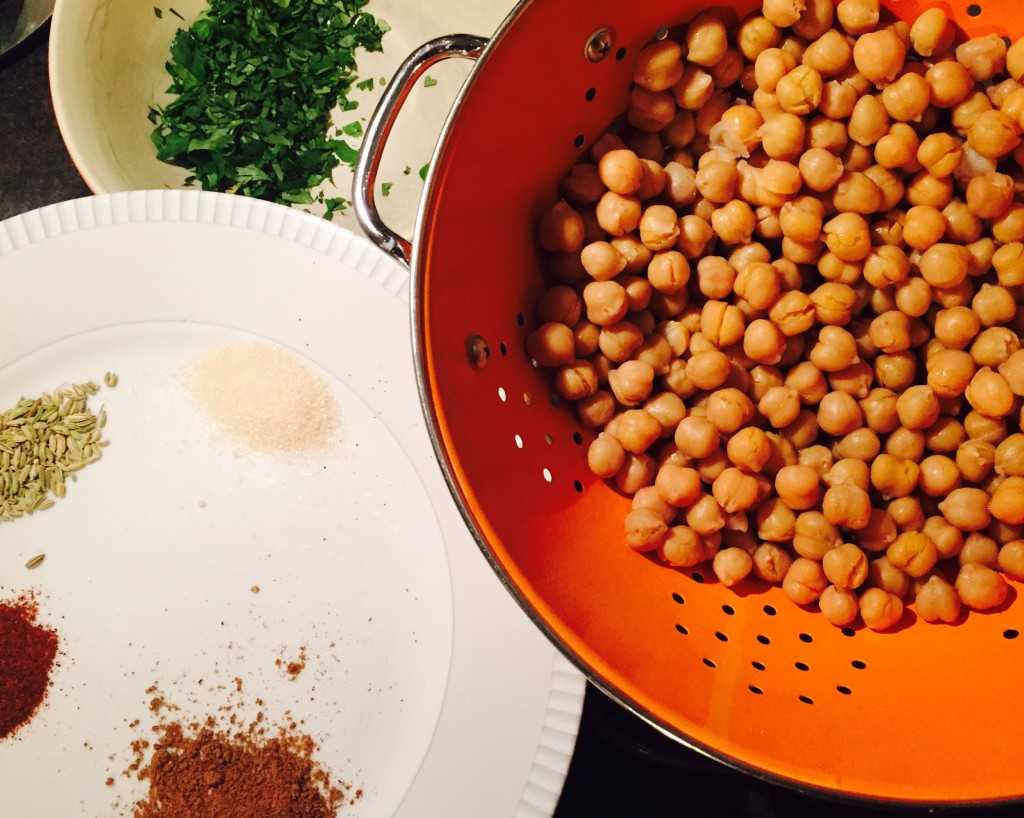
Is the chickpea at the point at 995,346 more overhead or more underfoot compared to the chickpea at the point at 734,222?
more underfoot

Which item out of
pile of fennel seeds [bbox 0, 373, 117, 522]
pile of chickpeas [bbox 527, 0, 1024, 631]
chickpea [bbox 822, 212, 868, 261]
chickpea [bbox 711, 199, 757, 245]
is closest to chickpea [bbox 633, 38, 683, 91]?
pile of chickpeas [bbox 527, 0, 1024, 631]

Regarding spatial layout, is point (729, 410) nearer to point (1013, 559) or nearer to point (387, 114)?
point (1013, 559)

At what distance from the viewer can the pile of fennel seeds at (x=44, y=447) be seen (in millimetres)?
1362

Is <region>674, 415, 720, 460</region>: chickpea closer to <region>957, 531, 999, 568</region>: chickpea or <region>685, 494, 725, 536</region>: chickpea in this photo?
<region>685, 494, 725, 536</region>: chickpea

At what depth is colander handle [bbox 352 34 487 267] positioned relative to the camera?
Result: 3.34 ft

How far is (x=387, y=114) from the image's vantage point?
102 cm

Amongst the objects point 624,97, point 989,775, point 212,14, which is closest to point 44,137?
point 212,14

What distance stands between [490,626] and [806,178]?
84 cm

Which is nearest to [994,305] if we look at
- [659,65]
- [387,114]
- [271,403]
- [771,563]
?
[771,563]

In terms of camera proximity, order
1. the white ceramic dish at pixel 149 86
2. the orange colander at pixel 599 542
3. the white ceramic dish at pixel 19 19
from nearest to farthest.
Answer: the orange colander at pixel 599 542 → the white ceramic dish at pixel 149 86 → the white ceramic dish at pixel 19 19

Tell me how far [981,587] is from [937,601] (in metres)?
0.06

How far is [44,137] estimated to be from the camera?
174cm

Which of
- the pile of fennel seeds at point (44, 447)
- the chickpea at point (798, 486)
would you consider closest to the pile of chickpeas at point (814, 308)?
the chickpea at point (798, 486)

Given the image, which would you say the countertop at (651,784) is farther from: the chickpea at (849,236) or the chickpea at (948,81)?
Result: the chickpea at (948,81)
